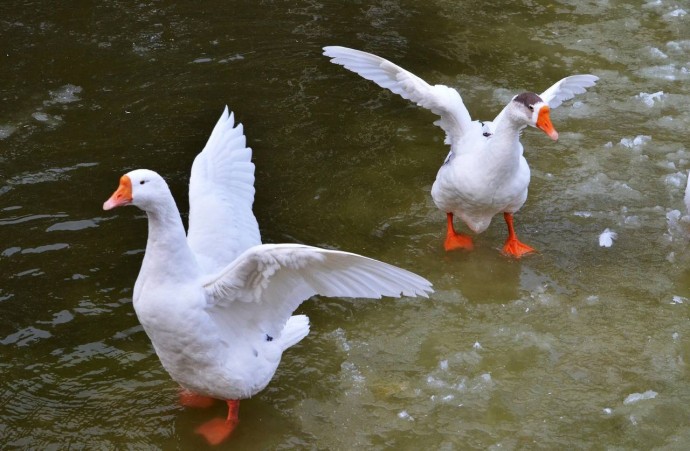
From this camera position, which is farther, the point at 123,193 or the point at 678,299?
the point at 678,299

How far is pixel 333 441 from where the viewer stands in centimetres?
530

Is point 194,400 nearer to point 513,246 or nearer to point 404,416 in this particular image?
point 404,416

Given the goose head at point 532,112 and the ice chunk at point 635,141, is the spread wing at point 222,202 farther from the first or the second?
the ice chunk at point 635,141

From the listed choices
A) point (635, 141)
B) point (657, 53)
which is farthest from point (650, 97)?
point (657, 53)

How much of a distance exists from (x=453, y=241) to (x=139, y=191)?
322cm

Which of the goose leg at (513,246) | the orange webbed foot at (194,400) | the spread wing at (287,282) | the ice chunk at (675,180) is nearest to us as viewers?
the spread wing at (287,282)

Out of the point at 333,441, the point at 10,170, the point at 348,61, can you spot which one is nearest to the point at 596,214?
the point at 348,61

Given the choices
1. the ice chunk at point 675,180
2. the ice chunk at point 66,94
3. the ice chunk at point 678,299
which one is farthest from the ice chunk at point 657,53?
the ice chunk at point 66,94

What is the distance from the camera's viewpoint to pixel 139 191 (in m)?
4.68

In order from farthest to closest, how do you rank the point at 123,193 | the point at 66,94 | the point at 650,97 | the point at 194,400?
the point at 650,97
the point at 66,94
the point at 194,400
the point at 123,193

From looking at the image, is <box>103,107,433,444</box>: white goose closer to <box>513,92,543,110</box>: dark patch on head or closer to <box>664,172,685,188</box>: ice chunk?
<box>513,92,543,110</box>: dark patch on head

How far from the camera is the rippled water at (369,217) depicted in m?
5.52

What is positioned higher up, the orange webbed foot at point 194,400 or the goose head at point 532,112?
the goose head at point 532,112

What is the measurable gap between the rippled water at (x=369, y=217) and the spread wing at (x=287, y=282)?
0.83 m
